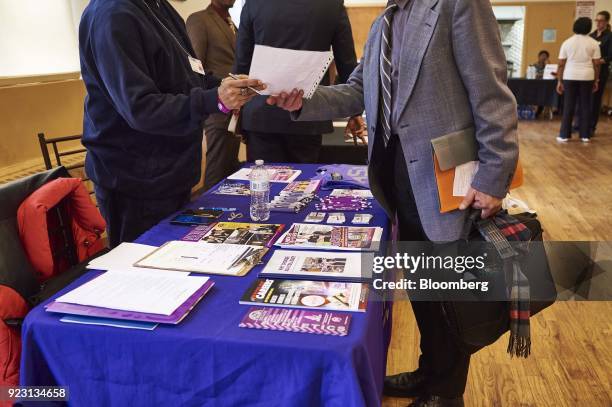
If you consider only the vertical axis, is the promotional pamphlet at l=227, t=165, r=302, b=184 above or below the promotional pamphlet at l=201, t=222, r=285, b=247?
above

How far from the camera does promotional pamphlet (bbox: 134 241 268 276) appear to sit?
1183 millimetres

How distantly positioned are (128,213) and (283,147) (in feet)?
3.20

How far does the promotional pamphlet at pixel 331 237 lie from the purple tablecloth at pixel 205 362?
29 centimetres

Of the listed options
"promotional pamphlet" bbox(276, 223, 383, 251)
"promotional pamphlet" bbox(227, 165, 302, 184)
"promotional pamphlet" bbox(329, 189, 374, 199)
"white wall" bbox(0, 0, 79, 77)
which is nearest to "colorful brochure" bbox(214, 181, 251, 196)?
"promotional pamphlet" bbox(227, 165, 302, 184)

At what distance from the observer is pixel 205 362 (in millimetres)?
913

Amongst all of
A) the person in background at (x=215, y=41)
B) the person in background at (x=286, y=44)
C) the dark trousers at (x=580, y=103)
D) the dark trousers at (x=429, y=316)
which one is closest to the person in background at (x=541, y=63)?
the dark trousers at (x=580, y=103)

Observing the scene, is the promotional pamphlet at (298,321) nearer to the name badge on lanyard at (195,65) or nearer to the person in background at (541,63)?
the name badge on lanyard at (195,65)

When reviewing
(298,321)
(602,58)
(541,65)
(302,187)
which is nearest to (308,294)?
(298,321)

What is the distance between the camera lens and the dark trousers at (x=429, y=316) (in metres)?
1.47

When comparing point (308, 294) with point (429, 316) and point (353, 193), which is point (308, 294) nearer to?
point (429, 316)

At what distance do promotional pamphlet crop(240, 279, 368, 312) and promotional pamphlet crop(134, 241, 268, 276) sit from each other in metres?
0.10

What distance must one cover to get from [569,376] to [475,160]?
112cm

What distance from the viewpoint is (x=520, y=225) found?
4.25 ft

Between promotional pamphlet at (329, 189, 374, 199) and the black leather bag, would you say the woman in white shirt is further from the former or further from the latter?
the black leather bag
